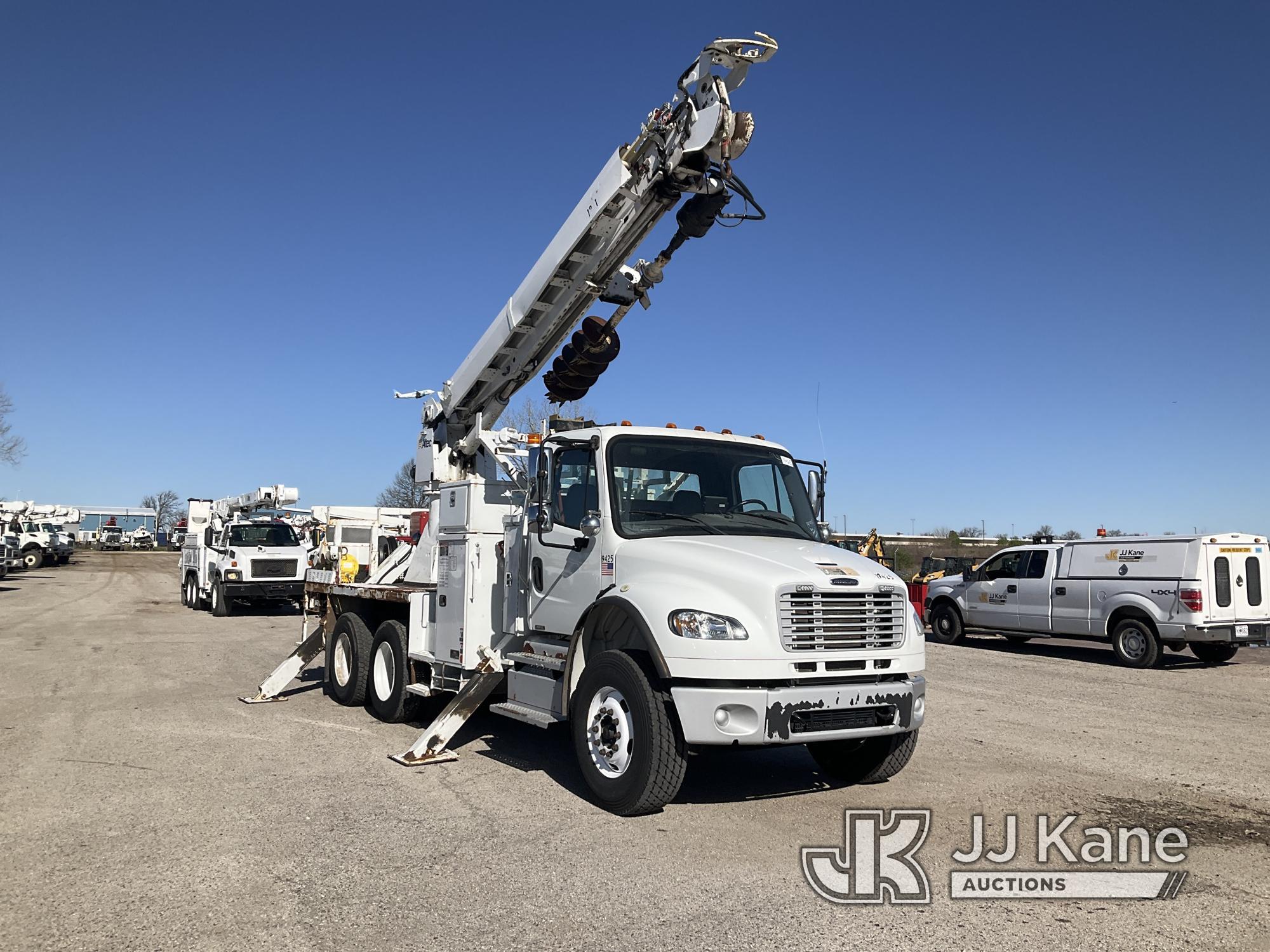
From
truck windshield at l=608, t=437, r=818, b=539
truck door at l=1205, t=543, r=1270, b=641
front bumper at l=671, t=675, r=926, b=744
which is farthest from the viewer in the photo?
truck door at l=1205, t=543, r=1270, b=641

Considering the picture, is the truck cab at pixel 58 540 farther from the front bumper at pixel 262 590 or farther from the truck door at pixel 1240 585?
the truck door at pixel 1240 585

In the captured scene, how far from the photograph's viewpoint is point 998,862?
5270 mm

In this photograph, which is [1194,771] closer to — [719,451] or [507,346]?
[719,451]

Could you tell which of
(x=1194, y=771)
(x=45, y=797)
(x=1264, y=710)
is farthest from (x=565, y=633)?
(x=1264, y=710)

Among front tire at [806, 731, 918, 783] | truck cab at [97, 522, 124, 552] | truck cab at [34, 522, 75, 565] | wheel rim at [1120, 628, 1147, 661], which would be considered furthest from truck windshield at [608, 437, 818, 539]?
truck cab at [97, 522, 124, 552]

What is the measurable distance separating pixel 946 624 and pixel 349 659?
13.0 meters

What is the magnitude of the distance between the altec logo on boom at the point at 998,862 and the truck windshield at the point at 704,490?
2176 mm

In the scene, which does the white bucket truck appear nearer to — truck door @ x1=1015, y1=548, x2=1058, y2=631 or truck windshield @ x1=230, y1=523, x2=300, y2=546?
A: truck windshield @ x1=230, y1=523, x2=300, y2=546

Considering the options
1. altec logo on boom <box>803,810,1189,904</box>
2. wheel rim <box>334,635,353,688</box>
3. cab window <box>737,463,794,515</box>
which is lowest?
altec logo on boom <box>803,810,1189,904</box>

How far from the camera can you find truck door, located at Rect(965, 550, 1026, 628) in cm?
1742

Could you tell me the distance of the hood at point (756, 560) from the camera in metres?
5.97

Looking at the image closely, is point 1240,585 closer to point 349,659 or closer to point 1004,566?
point 1004,566

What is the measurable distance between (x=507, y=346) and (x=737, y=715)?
508 centimetres

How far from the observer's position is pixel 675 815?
6.05 meters
